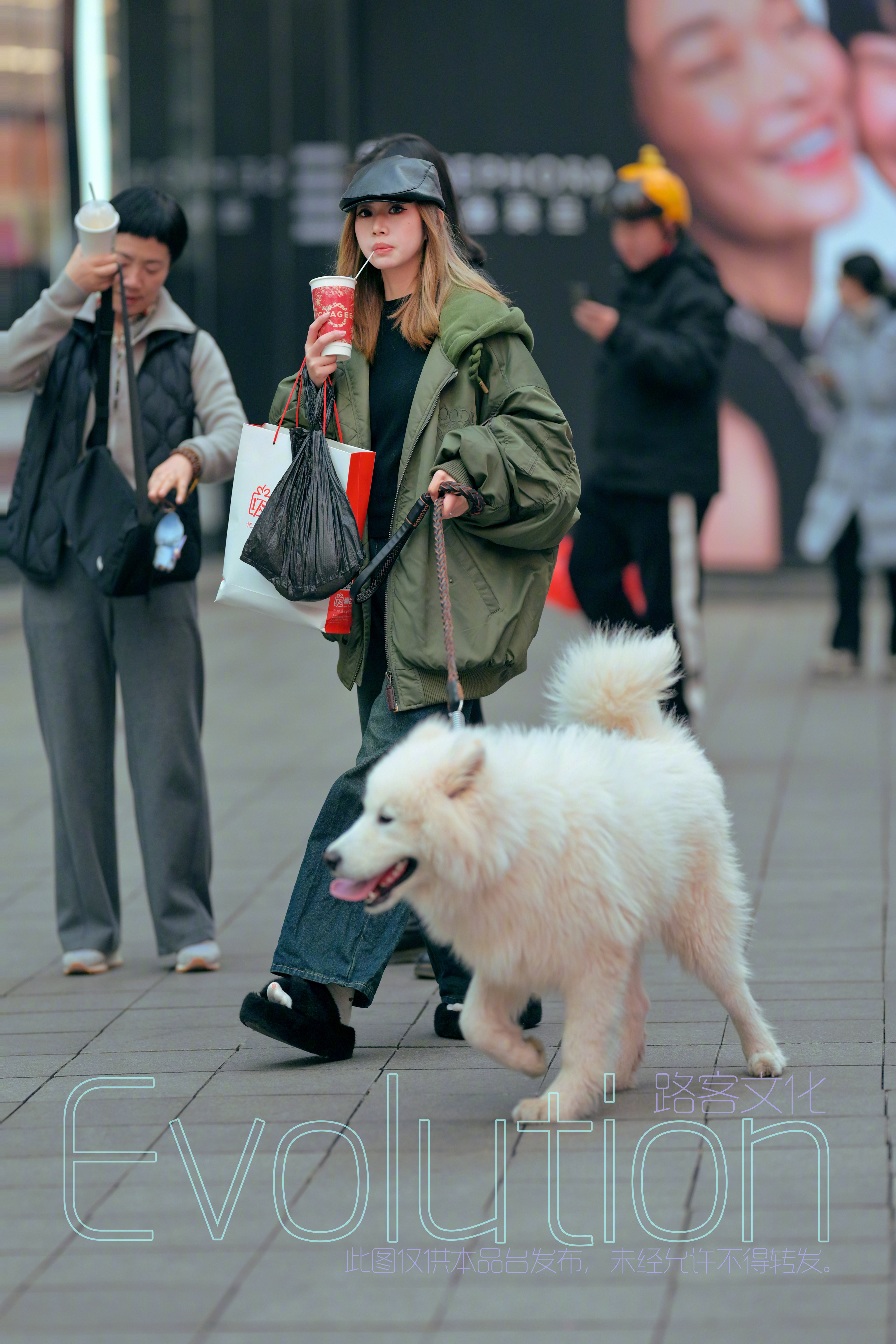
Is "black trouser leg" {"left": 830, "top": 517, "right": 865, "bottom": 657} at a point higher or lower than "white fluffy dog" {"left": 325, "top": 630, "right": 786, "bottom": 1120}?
lower

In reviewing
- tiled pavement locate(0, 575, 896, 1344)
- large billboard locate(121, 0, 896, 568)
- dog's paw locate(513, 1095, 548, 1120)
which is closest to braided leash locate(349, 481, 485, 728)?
dog's paw locate(513, 1095, 548, 1120)

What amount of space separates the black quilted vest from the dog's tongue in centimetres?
177

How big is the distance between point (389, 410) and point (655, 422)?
122 inches

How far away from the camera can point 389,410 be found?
14.3ft

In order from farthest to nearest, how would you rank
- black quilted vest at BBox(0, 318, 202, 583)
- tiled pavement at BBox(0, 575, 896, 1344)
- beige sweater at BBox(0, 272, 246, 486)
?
black quilted vest at BBox(0, 318, 202, 583) → beige sweater at BBox(0, 272, 246, 486) → tiled pavement at BBox(0, 575, 896, 1344)

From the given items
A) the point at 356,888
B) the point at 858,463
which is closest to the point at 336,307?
the point at 356,888

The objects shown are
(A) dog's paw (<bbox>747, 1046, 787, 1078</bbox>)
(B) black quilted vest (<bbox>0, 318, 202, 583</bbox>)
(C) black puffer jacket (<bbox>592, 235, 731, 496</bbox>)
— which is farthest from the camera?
(C) black puffer jacket (<bbox>592, 235, 731, 496</bbox>)

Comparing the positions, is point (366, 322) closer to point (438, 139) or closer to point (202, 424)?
point (202, 424)

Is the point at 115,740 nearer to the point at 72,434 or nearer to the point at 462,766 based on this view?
the point at 72,434

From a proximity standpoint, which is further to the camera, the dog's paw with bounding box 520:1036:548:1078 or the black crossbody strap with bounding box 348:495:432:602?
the black crossbody strap with bounding box 348:495:432:602

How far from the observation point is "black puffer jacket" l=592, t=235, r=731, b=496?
711 centimetres

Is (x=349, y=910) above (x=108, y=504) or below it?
below

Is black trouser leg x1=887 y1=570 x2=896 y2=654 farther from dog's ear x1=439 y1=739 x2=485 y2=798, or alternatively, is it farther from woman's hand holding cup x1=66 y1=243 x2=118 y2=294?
dog's ear x1=439 y1=739 x2=485 y2=798

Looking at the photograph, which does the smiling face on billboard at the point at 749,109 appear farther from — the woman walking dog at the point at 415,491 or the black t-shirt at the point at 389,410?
the black t-shirt at the point at 389,410
